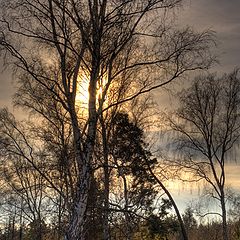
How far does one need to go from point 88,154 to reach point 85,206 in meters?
1.04

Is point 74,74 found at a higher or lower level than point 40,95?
lower

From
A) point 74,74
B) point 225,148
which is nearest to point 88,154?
point 74,74

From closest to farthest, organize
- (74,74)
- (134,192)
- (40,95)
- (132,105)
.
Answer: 1. (74,74)
2. (40,95)
3. (132,105)
4. (134,192)

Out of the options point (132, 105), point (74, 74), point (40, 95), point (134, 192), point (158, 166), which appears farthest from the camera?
point (134, 192)

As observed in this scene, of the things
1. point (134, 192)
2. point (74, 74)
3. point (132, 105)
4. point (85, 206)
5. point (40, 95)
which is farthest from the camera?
point (134, 192)

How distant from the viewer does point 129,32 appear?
10.5 meters

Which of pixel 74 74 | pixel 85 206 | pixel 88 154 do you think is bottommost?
pixel 85 206

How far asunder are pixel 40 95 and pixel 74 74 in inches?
263

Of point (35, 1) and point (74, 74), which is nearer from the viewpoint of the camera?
point (35, 1)

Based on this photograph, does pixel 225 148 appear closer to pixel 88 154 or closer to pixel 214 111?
pixel 214 111

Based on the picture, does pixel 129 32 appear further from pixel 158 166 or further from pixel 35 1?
pixel 158 166

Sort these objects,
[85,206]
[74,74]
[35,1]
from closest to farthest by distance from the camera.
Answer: [85,206], [35,1], [74,74]

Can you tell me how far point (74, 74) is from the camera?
35.8 ft

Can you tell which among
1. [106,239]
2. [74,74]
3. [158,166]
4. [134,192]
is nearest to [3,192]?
[134,192]
